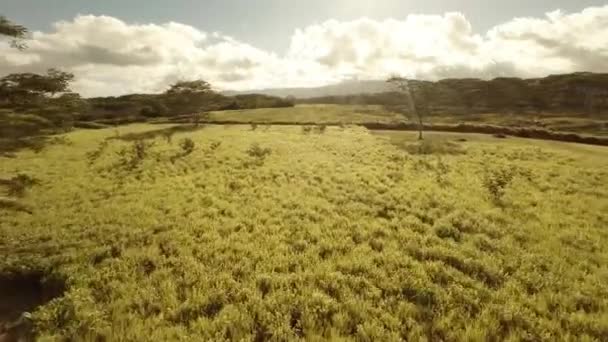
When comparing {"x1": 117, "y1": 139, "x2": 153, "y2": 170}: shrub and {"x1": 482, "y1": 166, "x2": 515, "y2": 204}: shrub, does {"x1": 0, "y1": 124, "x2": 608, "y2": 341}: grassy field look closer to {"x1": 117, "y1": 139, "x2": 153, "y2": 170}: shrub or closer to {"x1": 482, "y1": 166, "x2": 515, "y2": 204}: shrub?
{"x1": 482, "y1": 166, "x2": 515, "y2": 204}: shrub

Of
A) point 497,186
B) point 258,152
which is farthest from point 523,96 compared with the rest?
point 497,186

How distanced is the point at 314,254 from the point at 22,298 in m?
7.07

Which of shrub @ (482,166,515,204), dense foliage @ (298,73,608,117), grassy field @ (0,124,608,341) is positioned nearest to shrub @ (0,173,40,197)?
grassy field @ (0,124,608,341)

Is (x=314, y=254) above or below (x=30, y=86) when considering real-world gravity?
below

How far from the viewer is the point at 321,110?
10619cm

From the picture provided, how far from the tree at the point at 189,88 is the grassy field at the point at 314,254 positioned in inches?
2259

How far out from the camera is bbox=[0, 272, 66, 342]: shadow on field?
818 centimetres

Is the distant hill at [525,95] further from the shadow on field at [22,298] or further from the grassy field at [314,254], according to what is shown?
the shadow on field at [22,298]

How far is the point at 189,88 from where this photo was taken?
3169 inches

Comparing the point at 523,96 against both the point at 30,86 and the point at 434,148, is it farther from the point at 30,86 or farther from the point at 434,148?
the point at 30,86

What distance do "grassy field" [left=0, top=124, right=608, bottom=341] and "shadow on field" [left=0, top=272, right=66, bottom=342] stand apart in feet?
0.60

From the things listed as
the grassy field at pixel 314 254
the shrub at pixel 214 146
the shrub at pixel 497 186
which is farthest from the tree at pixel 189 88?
the shrub at pixel 497 186

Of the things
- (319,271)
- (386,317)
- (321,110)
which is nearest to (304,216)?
(319,271)

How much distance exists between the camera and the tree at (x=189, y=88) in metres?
80.0
